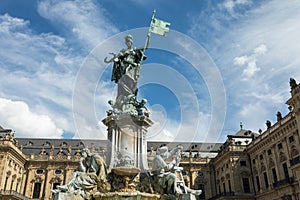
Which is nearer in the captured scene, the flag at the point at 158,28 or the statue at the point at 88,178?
the statue at the point at 88,178

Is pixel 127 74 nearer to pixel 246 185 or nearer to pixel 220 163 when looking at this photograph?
pixel 246 185

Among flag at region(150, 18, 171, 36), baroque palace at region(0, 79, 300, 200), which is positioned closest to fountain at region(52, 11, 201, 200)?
flag at region(150, 18, 171, 36)

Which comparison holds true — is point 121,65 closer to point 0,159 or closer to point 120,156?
point 120,156

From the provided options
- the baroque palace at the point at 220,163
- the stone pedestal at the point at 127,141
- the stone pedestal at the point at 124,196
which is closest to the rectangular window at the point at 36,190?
the baroque palace at the point at 220,163

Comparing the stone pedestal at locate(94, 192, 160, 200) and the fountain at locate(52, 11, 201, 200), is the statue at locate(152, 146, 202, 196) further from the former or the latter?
the stone pedestal at locate(94, 192, 160, 200)

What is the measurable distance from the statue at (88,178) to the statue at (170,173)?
237 centimetres

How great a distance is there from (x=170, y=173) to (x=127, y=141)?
2.74 metres

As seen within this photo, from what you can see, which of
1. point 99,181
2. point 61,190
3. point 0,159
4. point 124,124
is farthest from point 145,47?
point 0,159

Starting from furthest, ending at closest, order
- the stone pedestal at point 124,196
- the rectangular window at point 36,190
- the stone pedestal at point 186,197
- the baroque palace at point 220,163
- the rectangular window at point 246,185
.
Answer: the rectangular window at point 36,190, the rectangular window at point 246,185, the baroque palace at point 220,163, the stone pedestal at point 186,197, the stone pedestal at point 124,196

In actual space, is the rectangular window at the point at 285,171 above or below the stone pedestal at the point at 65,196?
above

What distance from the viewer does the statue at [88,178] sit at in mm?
11484

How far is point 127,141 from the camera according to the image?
13.8 meters

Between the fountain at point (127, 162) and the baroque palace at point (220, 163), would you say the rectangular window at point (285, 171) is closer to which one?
the baroque palace at point (220, 163)

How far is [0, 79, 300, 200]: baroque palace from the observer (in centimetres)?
3812
